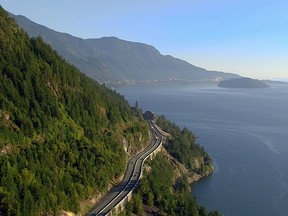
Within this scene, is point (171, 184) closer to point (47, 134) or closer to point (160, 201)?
point (160, 201)

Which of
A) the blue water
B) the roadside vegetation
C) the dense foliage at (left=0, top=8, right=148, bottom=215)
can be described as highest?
the dense foliage at (left=0, top=8, right=148, bottom=215)

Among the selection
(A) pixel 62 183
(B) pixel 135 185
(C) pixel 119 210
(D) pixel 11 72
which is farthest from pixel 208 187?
(D) pixel 11 72

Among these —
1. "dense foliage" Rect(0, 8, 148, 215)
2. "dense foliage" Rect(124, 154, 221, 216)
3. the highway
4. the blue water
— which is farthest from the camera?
the blue water

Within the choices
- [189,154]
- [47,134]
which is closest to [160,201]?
[47,134]

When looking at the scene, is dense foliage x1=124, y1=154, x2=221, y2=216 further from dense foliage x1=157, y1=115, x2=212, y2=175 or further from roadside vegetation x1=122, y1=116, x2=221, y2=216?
dense foliage x1=157, y1=115, x2=212, y2=175

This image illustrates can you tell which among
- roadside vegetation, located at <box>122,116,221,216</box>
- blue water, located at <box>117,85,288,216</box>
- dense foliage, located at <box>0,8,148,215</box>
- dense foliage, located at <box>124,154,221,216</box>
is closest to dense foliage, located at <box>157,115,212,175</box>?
roadside vegetation, located at <box>122,116,221,216</box>

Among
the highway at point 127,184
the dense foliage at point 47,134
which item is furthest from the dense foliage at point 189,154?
the dense foliage at point 47,134

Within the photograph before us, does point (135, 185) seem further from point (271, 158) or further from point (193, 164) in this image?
point (271, 158)
